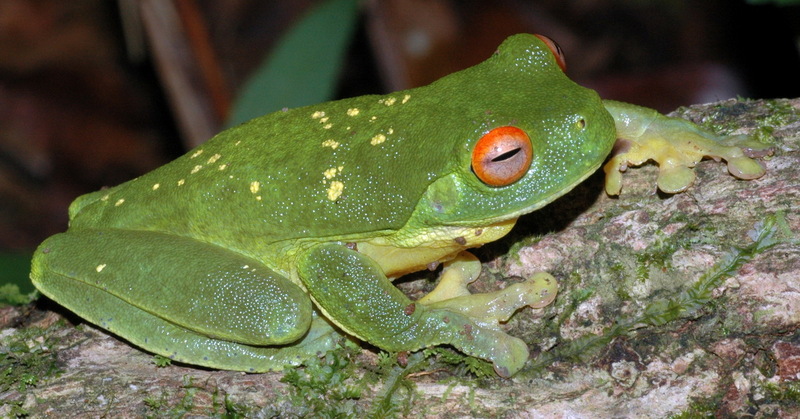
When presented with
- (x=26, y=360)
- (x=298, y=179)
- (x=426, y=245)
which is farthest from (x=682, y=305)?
(x=26, y=360)

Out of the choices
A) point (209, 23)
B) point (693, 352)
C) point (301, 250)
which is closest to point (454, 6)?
point (209, 23)

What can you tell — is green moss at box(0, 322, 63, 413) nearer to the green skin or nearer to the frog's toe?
the green skin

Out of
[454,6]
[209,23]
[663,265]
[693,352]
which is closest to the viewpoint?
[693,352]

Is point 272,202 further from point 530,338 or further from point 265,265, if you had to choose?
point 530,338

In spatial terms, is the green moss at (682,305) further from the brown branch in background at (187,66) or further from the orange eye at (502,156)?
the brown branch in background at (187,66)

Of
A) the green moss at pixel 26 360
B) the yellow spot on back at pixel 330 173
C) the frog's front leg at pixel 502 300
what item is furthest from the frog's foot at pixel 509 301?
the green moss at pixel 26 360

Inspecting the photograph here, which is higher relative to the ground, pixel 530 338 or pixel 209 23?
pixel 209 23

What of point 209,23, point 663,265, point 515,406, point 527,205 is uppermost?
point 209,23
